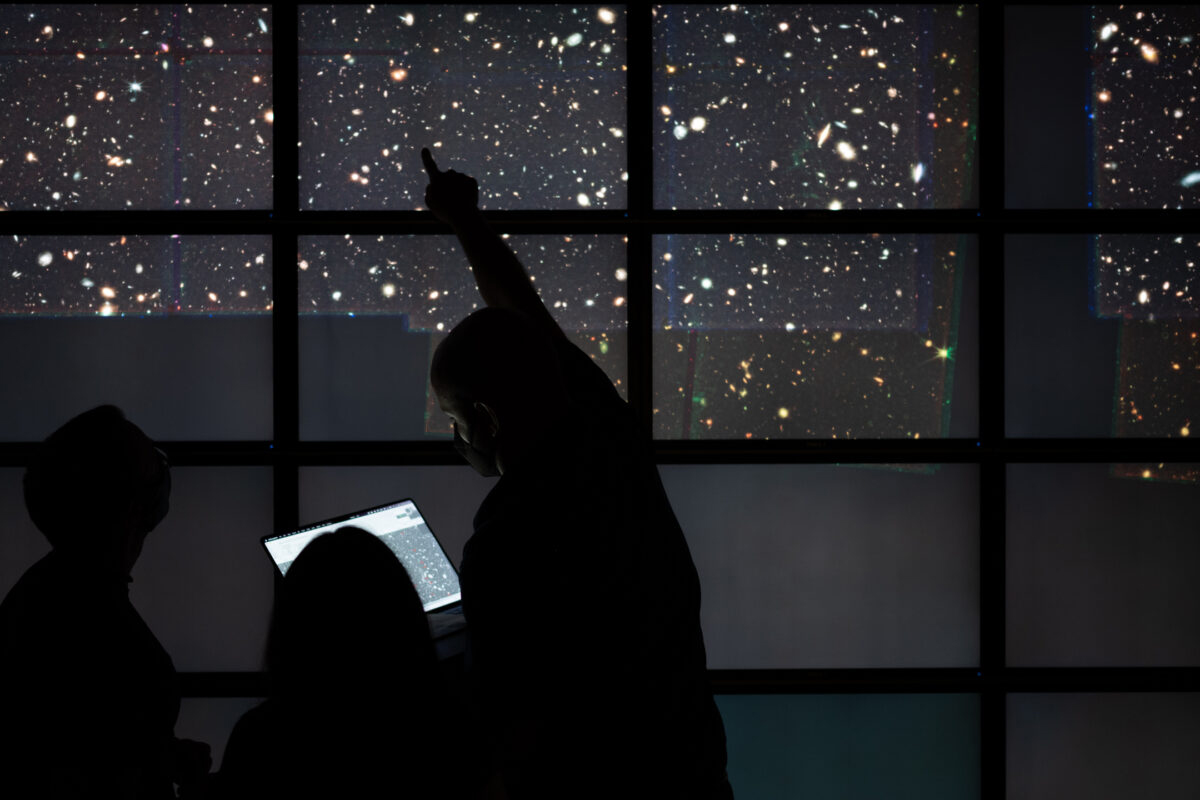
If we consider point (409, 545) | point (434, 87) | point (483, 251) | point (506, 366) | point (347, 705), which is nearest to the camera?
point (347, 705)

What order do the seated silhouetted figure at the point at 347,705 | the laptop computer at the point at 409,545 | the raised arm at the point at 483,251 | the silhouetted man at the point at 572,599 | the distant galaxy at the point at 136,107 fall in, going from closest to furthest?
the seated silhouetted figure at the point at 347,705, the silhouetted man at the point at 572,599, the raised arm at the point at 483,251, the laptop computer at the point at 409,545, the distant galaxy at the point at 136,107

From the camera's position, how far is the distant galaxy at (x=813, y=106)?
84.0 inches

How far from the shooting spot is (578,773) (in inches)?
43.6

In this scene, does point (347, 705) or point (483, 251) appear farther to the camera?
point (483, 251)

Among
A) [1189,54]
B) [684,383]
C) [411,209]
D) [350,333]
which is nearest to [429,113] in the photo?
[411,209]

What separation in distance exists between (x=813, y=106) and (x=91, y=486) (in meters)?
2.01

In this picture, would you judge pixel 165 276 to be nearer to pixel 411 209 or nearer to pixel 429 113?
pixel 411 209

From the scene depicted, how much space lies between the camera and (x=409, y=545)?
177 cm

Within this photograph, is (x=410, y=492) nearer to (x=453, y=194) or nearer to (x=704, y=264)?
(x=453, y=194)

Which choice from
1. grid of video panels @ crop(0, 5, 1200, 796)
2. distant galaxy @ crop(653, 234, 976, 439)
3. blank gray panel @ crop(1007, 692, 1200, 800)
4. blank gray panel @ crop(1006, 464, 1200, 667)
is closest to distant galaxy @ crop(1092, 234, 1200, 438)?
grid of video panels @ crop(0, 5, 1200, 796)

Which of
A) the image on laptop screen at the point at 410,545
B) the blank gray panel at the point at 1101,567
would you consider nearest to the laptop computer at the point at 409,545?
the image on laptop screen at the point at 410,545

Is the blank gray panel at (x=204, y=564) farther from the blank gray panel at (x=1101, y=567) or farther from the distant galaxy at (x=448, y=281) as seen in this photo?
the blank gray panel at (x=1101, y=567)

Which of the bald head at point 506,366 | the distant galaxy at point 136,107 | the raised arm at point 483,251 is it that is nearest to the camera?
the bald head at point 506,366

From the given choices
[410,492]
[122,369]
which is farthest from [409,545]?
[122,369]
